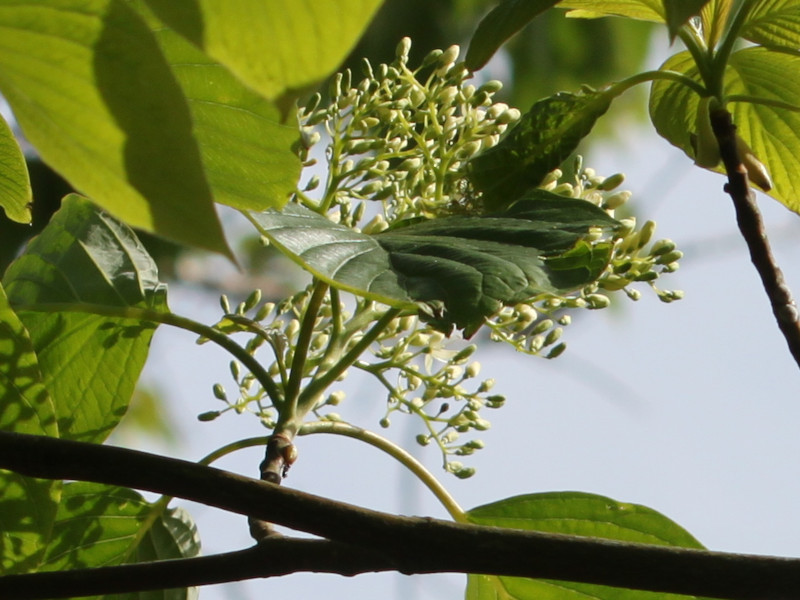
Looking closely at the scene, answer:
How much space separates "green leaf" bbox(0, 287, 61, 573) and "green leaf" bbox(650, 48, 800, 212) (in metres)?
0.35

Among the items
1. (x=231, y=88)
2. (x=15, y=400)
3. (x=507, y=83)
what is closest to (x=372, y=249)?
(x=231, y=88)

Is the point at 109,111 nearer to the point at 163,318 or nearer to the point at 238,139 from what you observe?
the point at 238,139

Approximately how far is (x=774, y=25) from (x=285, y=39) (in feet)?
1.19

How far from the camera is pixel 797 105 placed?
475 millimetres

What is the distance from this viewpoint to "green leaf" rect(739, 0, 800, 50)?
17.3 inches

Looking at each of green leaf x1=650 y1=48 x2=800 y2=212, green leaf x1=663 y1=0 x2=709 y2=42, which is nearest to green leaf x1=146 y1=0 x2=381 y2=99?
green leaf x1=663 y1=0 x2=709 y2=42

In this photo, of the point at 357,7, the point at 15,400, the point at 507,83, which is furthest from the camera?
the point at 507,83

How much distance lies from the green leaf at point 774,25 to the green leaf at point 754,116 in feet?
0.10

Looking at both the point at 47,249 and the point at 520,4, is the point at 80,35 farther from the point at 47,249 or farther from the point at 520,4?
the point at 47,249

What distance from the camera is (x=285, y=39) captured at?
0.51ft

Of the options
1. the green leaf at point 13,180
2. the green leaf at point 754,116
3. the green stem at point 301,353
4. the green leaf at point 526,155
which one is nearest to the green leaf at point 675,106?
Result: the green leaf at point 754,116

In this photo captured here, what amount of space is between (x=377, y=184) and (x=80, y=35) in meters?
0.31

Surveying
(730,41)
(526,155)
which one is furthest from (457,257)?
(730,41)

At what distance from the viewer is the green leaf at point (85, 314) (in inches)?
18.7
